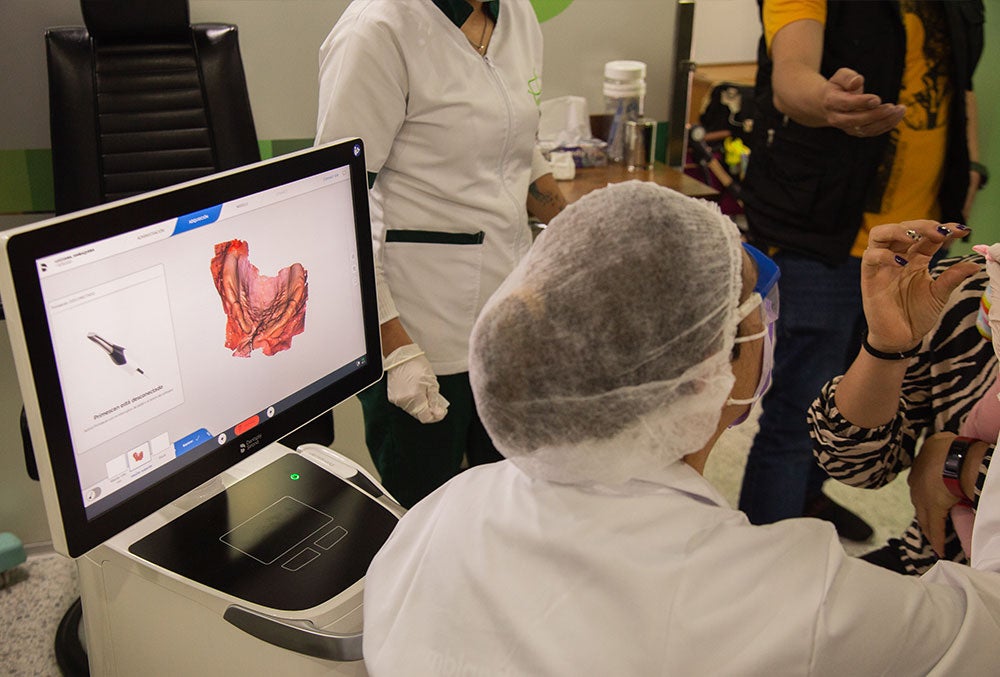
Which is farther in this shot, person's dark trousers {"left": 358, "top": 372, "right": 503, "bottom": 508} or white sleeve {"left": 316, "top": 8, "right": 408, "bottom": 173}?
person's dark trousers {"left": 358, "top": 372, "right": 503, "bottom": 508}

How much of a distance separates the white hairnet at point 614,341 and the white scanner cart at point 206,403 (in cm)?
40

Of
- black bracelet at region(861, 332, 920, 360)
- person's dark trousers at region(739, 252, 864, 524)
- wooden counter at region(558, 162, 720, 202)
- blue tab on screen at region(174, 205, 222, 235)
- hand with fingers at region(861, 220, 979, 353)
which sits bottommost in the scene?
person's dark trousers at region(739, 252, 864, 524)

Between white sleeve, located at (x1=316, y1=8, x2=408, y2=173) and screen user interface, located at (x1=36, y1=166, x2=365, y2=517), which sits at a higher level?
white sleeve, located at (x1=316, y1=8, x2=408, y2=173)

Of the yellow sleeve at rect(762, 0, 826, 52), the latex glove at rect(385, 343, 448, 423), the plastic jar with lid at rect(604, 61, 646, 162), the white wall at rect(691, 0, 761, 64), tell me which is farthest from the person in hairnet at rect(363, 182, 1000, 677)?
the white wall at rect(691, 0, 761, 64)

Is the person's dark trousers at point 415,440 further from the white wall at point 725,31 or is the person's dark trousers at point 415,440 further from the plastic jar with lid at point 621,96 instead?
the white wall at point 725,31

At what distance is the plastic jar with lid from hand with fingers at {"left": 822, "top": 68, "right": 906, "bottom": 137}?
754mm

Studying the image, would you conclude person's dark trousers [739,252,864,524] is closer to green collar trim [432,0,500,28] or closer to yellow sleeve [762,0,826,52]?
yellow sleeve [762,0,826,52]

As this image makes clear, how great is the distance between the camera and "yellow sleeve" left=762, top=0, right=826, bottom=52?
1.93m

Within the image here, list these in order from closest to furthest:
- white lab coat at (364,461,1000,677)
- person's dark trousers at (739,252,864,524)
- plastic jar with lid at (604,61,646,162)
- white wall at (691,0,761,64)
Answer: white lab coat at (364,461,1000,677), person's dark trousers at (739,252,864,524), plastic jar with lid at (604,61,646,162), white wall at (691,0,761,64)

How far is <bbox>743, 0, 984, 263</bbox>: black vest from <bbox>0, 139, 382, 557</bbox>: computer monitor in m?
1.17

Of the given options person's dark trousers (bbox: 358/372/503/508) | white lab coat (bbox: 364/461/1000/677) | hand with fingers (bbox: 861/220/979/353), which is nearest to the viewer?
white lab coat (bbox: 364/461/1000/677)

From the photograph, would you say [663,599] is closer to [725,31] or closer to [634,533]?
[634,533]

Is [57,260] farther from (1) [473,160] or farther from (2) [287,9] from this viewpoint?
(2) [287,9]

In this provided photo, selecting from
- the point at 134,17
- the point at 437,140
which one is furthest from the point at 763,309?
the point at 134,17
